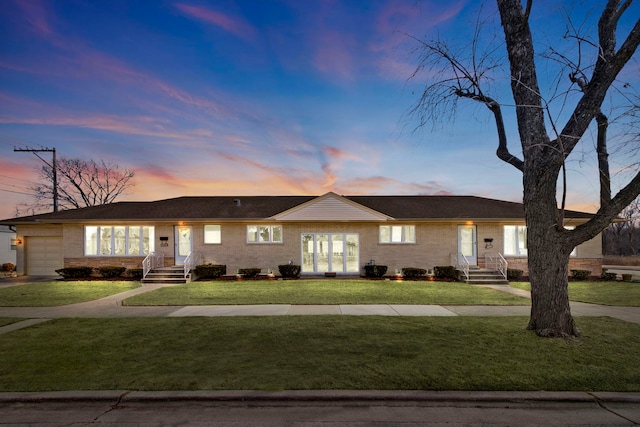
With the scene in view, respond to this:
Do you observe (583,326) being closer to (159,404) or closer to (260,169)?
(159,404)

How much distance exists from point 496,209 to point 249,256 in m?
15.0

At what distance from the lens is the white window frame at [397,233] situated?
755 inches

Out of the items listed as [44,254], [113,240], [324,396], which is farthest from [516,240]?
[44,254]

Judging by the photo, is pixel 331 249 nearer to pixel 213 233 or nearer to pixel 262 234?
pixel 262 234

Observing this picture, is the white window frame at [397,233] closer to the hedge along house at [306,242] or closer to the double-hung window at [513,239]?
the hedge along house at [306,242]

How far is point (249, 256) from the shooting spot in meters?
19.0

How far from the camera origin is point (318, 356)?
18.8 feet

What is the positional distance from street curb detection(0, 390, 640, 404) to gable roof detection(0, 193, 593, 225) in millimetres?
14009

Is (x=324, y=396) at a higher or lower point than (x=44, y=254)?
lower

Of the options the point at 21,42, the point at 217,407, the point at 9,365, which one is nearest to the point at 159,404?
the point at 217,407

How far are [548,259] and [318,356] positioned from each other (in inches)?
192

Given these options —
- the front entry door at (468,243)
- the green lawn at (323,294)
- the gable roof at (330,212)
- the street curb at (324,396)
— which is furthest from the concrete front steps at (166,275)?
the front entry door at (468,243)

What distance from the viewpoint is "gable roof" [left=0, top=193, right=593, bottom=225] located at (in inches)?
727

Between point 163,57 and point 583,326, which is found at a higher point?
point 163,57
